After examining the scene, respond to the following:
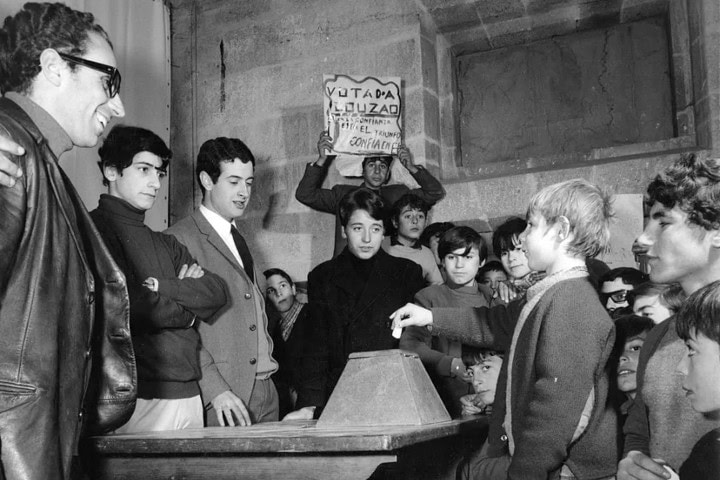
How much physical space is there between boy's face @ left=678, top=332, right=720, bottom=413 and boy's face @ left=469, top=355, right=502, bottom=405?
4.21ft

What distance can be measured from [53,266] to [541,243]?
1.45 m

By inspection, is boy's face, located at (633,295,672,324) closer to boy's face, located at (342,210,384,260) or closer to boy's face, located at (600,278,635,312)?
boy's face, located at (600,278,635,312)

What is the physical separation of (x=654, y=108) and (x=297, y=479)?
470 centimetres

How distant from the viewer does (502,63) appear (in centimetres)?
625

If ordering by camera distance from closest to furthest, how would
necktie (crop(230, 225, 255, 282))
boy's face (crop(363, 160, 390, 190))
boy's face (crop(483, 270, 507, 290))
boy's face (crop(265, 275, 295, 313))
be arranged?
necktie (crop(230, 225, 255, 282)) < boy's face (crop(483, 270, 507, 290)) < boy's face (crop(265, 275, 295, 313)) < boy's face (crop(363, 160, 390, 190))

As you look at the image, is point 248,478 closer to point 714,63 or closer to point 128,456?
point 128,456

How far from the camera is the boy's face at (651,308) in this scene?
130 inches

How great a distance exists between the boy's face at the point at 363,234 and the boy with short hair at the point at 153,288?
118 cm

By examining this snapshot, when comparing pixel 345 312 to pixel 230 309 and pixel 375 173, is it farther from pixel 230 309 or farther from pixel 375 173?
pixel 375 173

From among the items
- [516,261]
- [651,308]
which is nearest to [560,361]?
[651,308]

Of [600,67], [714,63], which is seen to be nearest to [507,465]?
[714,63]

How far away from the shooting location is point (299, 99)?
645 centimetres

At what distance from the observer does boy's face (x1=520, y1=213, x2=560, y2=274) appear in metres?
2.46

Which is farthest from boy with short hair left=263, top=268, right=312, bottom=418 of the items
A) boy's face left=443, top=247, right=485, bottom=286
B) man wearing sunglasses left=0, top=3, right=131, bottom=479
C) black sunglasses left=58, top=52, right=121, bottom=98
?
black sunglasses left=58, top=52, right=121, bottom=98
